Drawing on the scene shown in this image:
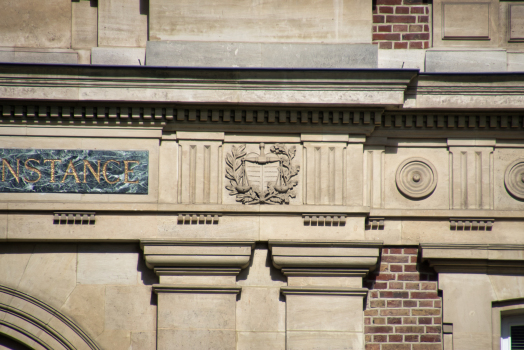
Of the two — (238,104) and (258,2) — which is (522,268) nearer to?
(238,104)

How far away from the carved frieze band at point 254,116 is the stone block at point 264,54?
1.61 ft

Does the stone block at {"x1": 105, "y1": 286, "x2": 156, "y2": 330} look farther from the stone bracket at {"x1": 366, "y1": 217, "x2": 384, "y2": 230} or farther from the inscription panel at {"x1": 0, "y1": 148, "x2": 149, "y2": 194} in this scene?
the stone bracket at {"x1": 366, "y1": 217, "x2": 384, "y2": 230}

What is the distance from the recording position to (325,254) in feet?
22.7

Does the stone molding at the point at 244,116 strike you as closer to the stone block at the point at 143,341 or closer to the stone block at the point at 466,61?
the stone block at the point at 466,61

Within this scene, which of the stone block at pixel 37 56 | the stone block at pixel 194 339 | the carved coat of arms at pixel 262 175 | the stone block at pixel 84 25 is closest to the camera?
the stone block at pixel 194 339

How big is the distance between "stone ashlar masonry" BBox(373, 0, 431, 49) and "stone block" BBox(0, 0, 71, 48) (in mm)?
3366

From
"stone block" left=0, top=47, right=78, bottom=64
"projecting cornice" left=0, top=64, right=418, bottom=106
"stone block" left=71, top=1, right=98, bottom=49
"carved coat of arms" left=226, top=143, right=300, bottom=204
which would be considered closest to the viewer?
"projecting cornice" left=0, top=64, right=418, bottom=106

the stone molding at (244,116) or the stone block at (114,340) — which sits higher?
the stone molding at (244,116)

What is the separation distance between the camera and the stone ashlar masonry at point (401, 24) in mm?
7387

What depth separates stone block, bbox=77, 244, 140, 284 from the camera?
695cm

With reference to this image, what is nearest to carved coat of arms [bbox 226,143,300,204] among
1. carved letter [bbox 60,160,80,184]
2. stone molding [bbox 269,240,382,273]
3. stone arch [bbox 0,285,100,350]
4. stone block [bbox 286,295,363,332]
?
stone molding [bbox 269,240,382,273]

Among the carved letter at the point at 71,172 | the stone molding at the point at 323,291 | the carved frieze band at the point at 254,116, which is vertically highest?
the carved frieze band at the point at 254,116

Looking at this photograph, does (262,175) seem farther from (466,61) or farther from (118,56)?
(466,61)

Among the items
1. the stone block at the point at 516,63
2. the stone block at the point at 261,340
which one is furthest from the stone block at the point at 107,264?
the stone block at the point at 516,63
